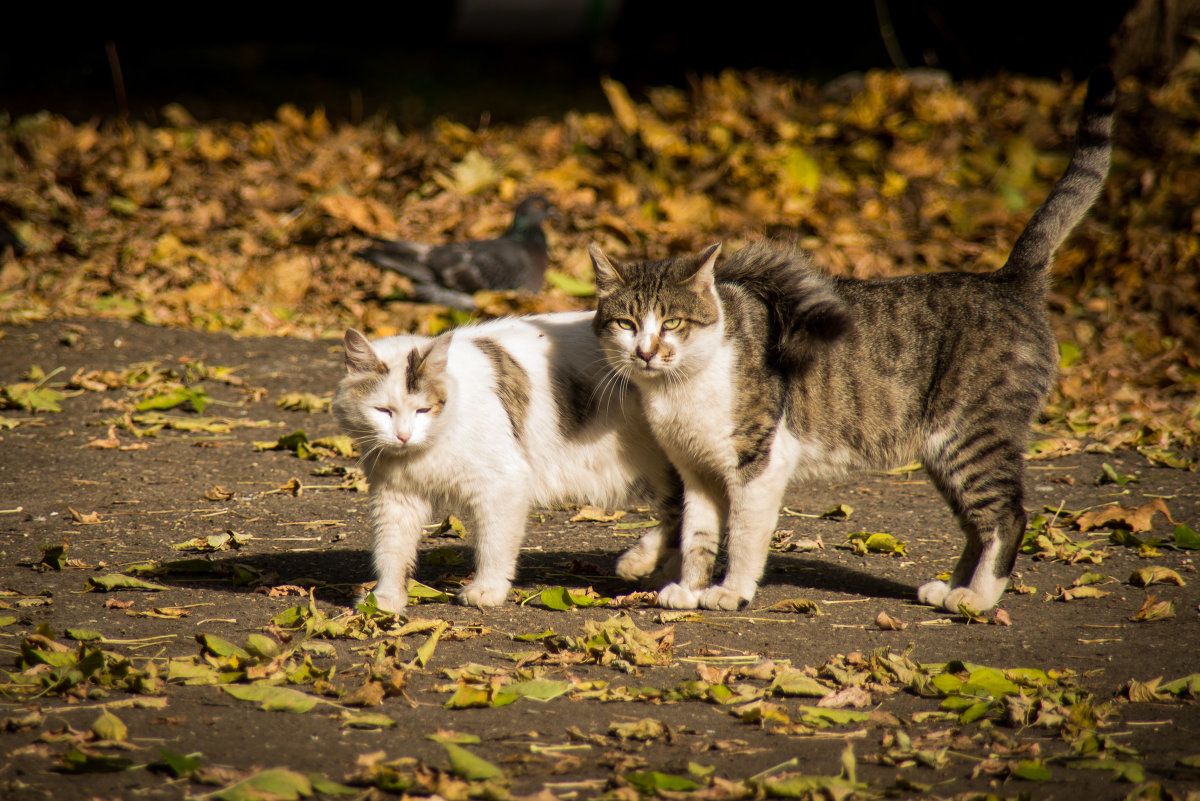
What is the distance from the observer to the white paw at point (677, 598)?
389 centimetres

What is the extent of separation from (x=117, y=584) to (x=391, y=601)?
1.04 metres

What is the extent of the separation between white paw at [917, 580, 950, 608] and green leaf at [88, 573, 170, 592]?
289 cm

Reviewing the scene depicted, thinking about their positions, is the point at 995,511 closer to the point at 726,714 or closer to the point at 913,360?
the point at 913,360

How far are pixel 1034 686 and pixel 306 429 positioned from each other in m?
4.24

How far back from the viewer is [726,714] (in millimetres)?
2984

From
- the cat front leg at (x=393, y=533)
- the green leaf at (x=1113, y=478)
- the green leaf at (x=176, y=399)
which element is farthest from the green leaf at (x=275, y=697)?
the green leaf at (x=1113, y=478)

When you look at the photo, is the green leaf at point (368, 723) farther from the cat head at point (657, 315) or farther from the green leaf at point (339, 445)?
the green leaf at point (339, 445)

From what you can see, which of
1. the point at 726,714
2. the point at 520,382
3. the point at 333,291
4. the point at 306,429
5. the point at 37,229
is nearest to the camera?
the point at 726,714

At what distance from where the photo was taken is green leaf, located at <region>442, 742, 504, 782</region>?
249 cm

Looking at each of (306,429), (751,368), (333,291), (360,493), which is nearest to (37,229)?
(333,291)

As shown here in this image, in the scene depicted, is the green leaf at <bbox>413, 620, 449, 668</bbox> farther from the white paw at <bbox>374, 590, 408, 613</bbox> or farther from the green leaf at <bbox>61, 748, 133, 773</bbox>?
the green leaf at <bbox>61, 748, 133, 773</bbox>

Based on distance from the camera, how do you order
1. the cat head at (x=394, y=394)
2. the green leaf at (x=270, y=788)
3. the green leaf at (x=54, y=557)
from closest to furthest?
the green leaf at (x=270, y=788) < the cat head at (x=394, y=394) < the green leaf at (x=54, y=557)

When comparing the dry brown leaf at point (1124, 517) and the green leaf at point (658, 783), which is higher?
the dry brown leaf at point (1124, 517)

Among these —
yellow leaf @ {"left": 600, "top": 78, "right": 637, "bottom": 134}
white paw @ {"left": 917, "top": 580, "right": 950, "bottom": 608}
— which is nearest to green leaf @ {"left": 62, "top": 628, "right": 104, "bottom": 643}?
white paw @ {"left": 917, "top": 580, "right": 950, "bottom": 608}
